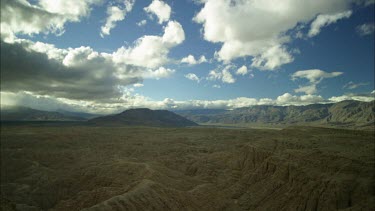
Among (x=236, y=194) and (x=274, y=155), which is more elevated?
(x=274, y=155)

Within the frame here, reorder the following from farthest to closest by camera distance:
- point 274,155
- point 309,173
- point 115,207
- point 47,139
Answer: point 47,139 < point 274,155 < point 309,173 < point 115,207

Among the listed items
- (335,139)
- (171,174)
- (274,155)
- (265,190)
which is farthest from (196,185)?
(335,139)

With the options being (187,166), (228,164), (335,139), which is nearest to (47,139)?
(187,166)

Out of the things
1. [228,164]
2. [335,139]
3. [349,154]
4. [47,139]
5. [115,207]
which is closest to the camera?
[115,207]

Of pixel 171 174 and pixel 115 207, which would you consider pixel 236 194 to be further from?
pixel 115 207

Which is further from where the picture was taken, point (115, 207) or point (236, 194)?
point (236, 194)

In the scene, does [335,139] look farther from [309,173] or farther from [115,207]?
[115,207]

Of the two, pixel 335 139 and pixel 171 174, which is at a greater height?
pixel 335 139

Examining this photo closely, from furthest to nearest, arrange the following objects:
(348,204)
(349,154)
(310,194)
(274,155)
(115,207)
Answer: (274,155) < (349,154) < (310,194) < (348,204) < (115,207)

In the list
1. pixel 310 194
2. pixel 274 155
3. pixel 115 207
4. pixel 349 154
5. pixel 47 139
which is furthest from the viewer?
pixel 47 139
